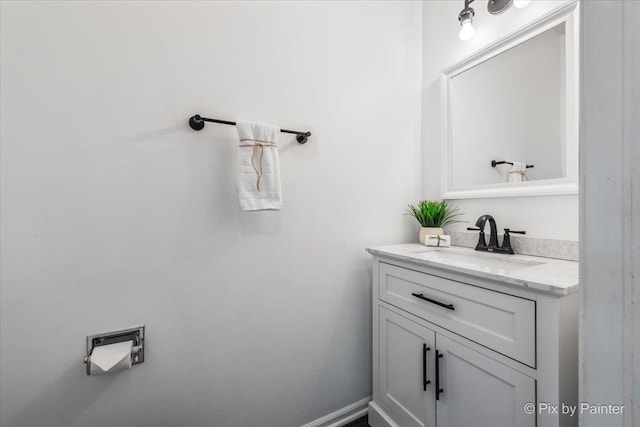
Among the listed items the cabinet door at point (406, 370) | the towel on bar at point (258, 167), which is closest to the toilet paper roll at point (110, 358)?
the towel on bar at point (258, 167)

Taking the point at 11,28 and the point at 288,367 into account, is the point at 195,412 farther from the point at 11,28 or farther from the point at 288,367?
the point at 11,28

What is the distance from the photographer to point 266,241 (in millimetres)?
1187

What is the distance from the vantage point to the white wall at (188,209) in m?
0.84

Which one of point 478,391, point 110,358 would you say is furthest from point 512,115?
point 110,358

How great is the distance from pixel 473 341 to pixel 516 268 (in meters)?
0.31

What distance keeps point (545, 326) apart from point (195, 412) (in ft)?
4.02

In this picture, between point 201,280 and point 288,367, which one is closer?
point 201,280

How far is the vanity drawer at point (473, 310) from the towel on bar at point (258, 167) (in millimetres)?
644

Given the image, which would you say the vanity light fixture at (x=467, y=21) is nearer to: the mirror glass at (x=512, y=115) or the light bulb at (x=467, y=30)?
the light bulb at (x=467, y=30)

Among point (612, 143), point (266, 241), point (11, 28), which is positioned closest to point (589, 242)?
point (612, 143)

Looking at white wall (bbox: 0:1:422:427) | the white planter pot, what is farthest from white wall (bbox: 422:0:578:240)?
white wall (bbox: 0:1:422:427)

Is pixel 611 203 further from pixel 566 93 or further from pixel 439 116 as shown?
pixel 439 116

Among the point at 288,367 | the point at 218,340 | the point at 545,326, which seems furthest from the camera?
the point at 288,367

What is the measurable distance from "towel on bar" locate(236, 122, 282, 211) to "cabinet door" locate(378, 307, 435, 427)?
0.75 meters
